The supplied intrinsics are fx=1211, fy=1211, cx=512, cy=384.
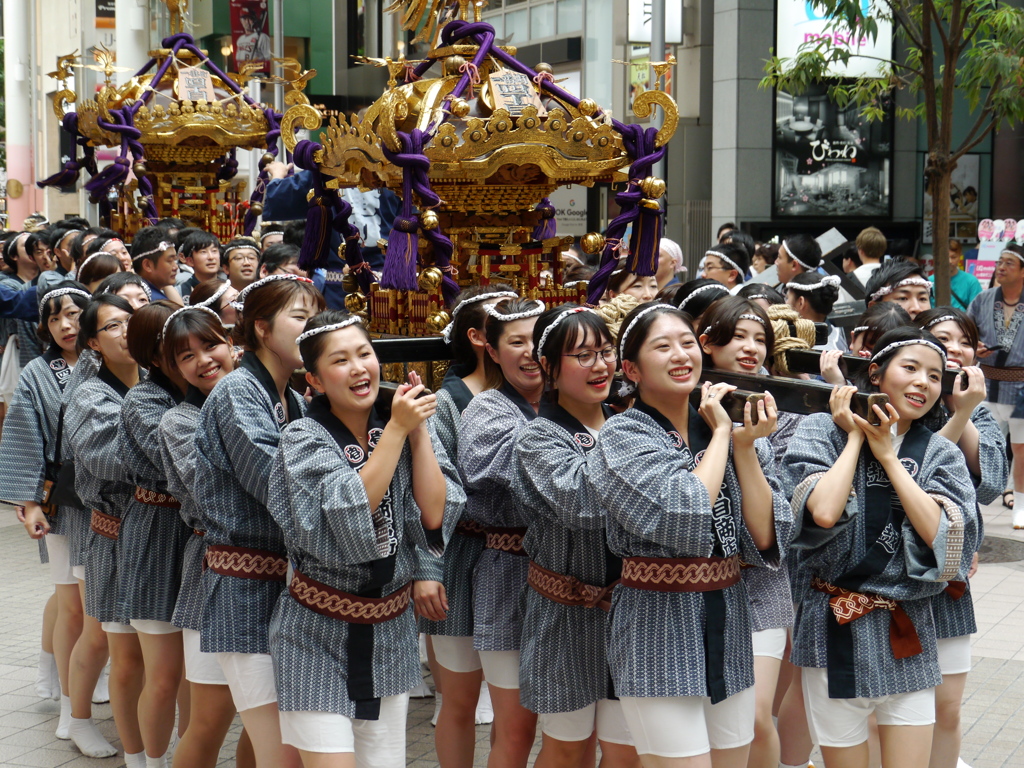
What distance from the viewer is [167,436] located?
3.55 meters

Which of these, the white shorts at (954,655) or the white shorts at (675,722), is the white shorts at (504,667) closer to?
the white shorts at (675,722)

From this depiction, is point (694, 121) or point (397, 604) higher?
point (694, 121)

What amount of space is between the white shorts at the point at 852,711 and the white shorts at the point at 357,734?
1.15 m

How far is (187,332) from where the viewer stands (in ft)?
11.9

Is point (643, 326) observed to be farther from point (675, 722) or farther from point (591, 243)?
point (591, 243)

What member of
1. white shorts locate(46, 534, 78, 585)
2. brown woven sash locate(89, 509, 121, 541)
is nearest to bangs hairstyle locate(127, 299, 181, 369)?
brown woven sash locate(89, 509, 121, 541)

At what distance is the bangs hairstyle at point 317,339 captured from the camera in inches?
122

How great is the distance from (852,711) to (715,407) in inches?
38.7

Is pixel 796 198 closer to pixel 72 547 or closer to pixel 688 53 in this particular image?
pixel 688 53

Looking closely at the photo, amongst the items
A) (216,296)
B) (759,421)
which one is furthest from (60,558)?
(759,421)

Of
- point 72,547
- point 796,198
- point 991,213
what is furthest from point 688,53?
point 72,547

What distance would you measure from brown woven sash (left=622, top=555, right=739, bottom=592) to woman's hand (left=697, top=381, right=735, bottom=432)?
0.33m

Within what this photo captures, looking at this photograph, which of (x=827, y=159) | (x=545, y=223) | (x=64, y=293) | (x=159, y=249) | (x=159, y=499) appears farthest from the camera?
(x=827, y=159)

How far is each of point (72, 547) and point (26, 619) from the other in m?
1.94
